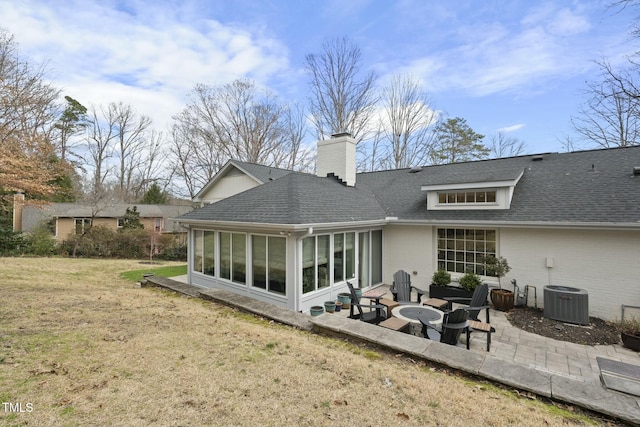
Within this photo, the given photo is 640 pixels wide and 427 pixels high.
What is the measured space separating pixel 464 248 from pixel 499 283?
142 cm

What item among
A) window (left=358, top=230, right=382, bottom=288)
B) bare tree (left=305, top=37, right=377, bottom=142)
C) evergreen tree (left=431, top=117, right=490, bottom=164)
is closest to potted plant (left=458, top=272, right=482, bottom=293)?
window (left=358, top=230, right=382, bottom=288)

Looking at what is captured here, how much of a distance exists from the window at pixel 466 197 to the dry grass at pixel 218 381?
22.4 ft

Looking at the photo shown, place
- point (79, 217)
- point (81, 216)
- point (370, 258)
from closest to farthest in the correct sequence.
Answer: point (370, 258), point (81, 216), point (79, 217)

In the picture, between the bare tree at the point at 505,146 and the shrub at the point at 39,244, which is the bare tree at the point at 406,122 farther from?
the shrub at the point at 39,244

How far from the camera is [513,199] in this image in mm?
9258

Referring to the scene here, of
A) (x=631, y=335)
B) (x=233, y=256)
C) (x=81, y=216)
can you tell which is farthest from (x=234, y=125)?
(x=631, y=335)

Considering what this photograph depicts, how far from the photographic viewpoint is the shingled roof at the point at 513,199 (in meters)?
7.75

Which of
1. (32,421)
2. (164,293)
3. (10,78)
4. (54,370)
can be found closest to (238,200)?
(164,293)

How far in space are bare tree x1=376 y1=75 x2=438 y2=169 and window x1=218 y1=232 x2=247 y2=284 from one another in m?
16.8

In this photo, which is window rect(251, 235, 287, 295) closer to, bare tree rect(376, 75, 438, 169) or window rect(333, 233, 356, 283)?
window rect(333, 233, 356, 283)

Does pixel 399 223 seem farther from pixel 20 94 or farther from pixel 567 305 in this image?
pixel 20 94

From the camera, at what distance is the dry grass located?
115 inches

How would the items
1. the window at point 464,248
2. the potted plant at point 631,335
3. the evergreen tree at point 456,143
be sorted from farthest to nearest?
the evergreen tree at point 456,143 < the window at point 464,248 < the potted plant at point 631,335

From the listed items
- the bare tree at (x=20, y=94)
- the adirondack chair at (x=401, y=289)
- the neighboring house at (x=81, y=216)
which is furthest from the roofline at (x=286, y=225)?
the neighboring house at (x=81, y=216)
